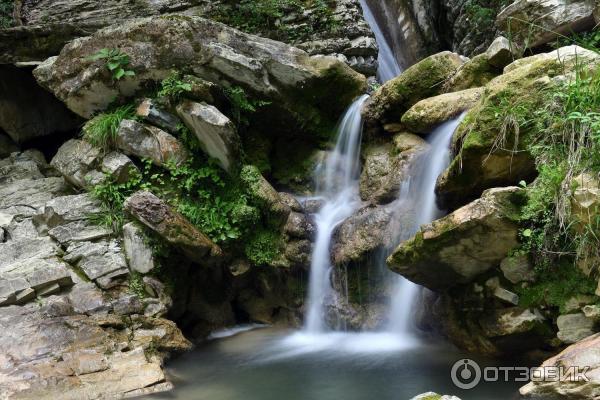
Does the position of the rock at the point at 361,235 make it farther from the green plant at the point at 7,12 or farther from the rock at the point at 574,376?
the green plant at the point at 7,12

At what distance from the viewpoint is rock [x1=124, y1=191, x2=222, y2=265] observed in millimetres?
6062

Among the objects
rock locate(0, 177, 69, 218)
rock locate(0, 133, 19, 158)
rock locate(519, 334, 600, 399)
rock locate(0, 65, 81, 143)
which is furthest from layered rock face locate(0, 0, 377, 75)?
rock locate(519, 334, 600, 399)

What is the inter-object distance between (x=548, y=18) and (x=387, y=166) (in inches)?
113

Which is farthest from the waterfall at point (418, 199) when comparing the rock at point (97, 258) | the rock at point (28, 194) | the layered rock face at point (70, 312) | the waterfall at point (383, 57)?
the waterfall at point (383, 57)

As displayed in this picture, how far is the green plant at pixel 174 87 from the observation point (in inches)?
262

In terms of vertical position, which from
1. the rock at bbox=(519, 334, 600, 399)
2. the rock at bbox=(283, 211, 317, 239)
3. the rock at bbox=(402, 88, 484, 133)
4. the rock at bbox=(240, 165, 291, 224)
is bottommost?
the rock at bbox=(519, 334, 600, 399)

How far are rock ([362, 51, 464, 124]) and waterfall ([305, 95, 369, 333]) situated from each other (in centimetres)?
61

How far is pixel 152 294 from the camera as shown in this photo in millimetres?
6059

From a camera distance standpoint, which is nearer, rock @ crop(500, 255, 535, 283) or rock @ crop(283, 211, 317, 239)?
rock @ crop(500, 255, 535, 283)

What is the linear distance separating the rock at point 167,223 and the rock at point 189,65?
6.45ft

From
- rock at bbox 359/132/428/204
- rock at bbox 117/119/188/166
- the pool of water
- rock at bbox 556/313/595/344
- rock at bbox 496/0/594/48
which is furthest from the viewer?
rock at bbox 117/119/188/166

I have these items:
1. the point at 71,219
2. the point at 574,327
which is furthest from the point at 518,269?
the point at 71,219

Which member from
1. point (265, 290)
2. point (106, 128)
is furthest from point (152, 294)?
point (106, 128)

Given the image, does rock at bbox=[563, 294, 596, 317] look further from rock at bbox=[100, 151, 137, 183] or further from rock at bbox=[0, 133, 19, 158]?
rock at bbox=[0, 133, 19, 158]
